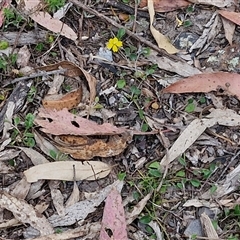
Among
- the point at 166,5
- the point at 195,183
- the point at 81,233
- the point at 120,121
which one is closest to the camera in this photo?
the point at 81,233

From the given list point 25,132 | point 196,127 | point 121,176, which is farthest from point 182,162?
point 25,132

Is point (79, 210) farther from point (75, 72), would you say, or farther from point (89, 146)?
point (75, 72)

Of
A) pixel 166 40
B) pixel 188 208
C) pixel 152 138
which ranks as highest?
pixel 166 40

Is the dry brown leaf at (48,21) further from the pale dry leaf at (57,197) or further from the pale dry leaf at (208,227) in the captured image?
the pale dry leaf at (208,227)

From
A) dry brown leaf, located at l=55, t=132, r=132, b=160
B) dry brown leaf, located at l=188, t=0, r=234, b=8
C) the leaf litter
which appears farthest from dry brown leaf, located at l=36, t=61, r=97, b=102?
dry brown leaf, located at l=188, t=0, r=234, b=8

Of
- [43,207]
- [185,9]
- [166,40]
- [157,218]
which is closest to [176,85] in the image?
[166,40]

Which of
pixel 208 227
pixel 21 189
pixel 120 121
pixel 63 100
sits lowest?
pixel 208 227

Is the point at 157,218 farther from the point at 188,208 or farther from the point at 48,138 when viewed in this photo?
the point at 48,138

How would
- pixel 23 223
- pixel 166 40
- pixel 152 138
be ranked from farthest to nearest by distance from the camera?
pixel 166 40 → pixel 152 138 → pixel 23 223
